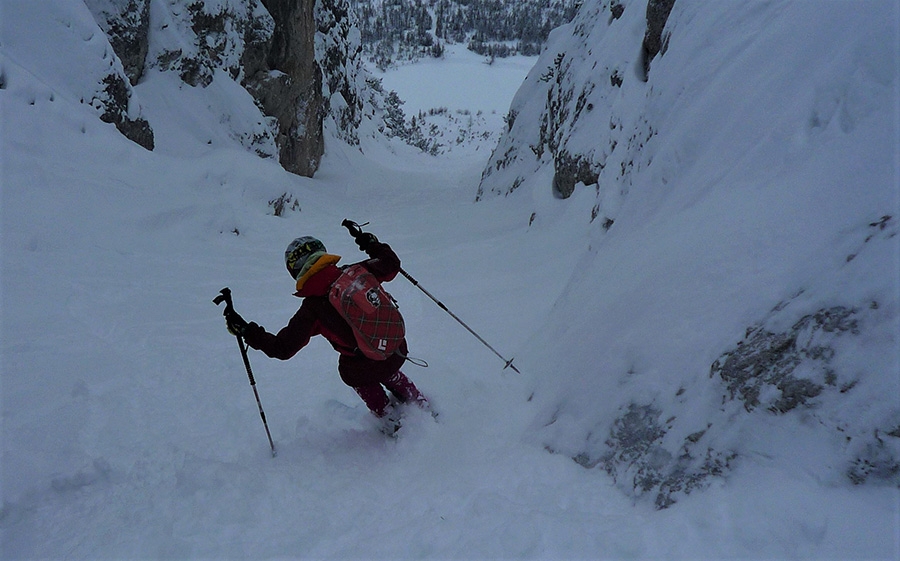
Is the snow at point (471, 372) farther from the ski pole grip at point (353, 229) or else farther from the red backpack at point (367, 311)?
the ski pole grip at point (353, 229)

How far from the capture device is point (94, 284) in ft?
17.8

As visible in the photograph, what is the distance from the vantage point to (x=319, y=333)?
331 cm

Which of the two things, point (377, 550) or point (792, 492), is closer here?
point (792, 492)

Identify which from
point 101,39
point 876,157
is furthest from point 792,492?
point 101,39

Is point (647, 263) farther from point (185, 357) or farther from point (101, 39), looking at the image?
point (101, 39)

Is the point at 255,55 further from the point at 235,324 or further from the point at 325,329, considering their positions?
the point at 325,329

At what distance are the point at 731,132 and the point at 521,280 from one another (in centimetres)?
398

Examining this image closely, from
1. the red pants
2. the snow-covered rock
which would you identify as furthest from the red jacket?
the snow-covered rock

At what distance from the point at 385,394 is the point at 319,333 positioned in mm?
729

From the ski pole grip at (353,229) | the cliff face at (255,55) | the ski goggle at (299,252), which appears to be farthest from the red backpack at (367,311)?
the cliff face at (255,55)

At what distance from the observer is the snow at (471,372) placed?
6.04ft

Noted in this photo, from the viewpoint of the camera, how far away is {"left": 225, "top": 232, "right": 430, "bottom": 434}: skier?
3191mm

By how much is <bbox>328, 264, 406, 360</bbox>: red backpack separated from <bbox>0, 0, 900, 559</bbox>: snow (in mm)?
798

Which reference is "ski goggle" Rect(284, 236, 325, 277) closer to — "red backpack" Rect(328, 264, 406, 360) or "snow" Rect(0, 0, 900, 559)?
"red backpack" Rect(328, 264, 406, 360)
